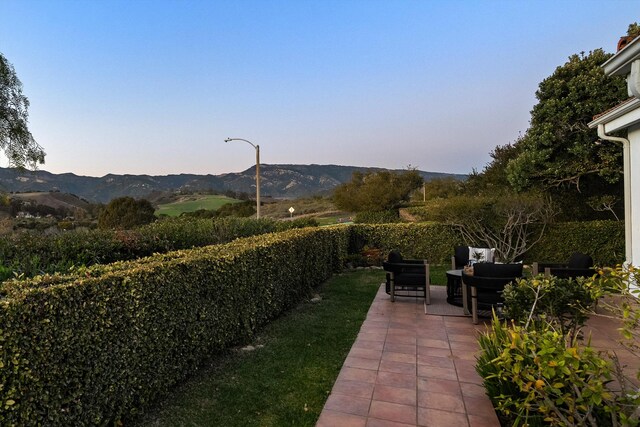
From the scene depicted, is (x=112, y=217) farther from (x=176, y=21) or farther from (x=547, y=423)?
(x=547, y=423)

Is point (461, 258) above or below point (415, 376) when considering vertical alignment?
above

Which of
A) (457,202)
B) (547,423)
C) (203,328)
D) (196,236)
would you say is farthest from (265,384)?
(457,202)

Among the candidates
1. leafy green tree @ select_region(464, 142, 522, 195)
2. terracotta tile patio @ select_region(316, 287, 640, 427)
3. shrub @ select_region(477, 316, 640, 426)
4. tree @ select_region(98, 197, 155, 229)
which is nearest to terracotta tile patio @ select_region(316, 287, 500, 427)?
terracotta tile patio @ select_region(316, 287, 640, 427)

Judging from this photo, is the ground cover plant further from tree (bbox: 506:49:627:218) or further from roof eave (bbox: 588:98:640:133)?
tree (bbox: 506:49:627:218)

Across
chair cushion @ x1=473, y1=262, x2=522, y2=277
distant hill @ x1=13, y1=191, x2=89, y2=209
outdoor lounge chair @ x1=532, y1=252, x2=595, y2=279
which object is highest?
distant hill @ x1=13, y1=191, x2=89, y2=209

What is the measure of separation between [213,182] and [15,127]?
49998 millimetres

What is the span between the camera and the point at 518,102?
1544 cm

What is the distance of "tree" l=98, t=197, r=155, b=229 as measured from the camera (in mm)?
30750

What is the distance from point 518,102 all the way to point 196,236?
15.2 m

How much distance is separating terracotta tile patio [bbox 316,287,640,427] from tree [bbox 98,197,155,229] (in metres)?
29.7

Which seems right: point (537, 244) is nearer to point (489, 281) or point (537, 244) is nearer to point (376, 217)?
point (489, 281)

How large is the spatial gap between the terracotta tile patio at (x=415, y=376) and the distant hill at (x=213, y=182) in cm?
2359

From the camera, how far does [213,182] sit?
199ft

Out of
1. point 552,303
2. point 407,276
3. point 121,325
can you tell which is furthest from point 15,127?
point 552,303
